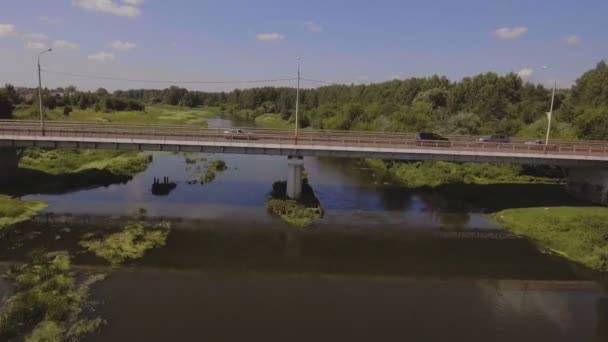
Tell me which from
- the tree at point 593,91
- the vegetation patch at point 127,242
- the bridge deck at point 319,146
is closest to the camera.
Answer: the vegetation patch at point 127,242

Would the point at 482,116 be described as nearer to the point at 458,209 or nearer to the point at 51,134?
the point at 458,209

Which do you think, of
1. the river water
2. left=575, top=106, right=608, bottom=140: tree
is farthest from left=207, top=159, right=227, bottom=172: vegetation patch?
left=575, top=106, right=608, bottom=140: tree

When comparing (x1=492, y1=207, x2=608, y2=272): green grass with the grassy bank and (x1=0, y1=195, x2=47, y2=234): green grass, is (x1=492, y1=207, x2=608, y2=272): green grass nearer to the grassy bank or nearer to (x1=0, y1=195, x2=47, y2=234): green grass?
the grassy bank

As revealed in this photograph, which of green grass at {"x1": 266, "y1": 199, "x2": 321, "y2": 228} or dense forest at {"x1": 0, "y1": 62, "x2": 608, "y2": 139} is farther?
dense forest at {"x1": 0, "y1": 62, "x2": 608, "y2": 139}

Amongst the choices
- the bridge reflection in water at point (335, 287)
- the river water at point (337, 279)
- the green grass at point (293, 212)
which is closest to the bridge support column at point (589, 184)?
the river water at point (337, 279)

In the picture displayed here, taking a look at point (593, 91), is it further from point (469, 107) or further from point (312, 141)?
point (312, 141)

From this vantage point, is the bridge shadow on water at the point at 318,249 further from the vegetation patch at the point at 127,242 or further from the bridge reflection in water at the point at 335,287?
the vegetation patch at the point at 127,242
